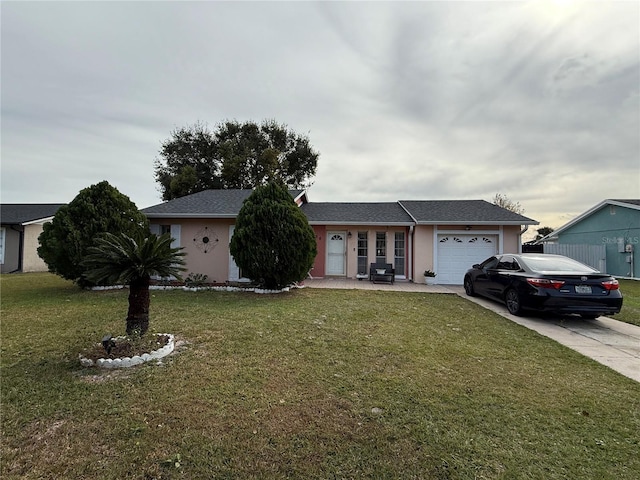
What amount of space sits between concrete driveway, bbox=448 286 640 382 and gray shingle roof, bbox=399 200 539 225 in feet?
16.9

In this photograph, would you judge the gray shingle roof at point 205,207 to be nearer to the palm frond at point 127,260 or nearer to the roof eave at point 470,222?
the roof eave at point 470,222

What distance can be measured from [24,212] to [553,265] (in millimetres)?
25319

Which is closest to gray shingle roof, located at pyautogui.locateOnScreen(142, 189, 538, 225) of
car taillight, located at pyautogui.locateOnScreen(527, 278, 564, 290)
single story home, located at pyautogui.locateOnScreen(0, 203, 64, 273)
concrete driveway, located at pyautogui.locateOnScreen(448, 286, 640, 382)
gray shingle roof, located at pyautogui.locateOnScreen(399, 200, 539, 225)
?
gray shingle roof, located at pyautogui.locateOnScreen(399, 200, 539, 225)

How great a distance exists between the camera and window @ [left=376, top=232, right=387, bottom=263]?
13.5 m

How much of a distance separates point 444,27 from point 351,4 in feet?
7.63

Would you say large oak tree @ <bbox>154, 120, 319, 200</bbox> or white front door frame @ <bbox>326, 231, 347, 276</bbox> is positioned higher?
large oak tree @ <bbox>154, 120, 319, 200</bbox>

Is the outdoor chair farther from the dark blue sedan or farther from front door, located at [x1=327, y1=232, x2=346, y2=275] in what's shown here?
the dark blue sedan

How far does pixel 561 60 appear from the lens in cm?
812

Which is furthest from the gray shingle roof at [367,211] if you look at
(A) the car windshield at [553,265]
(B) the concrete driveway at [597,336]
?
(B) the concrete driveway at [597,336]

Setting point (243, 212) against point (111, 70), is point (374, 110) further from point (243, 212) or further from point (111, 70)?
point (111, 70)

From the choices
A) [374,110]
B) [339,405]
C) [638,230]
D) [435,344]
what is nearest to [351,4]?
[374,110]

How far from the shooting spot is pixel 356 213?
14.2 m

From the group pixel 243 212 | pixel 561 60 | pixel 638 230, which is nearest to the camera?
pixel 561 60

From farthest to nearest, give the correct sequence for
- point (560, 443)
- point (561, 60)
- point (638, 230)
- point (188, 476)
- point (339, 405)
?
point (638, 230) < point (561, 60) < point (339, 405) < point (560, 443) < point (188, 476)
